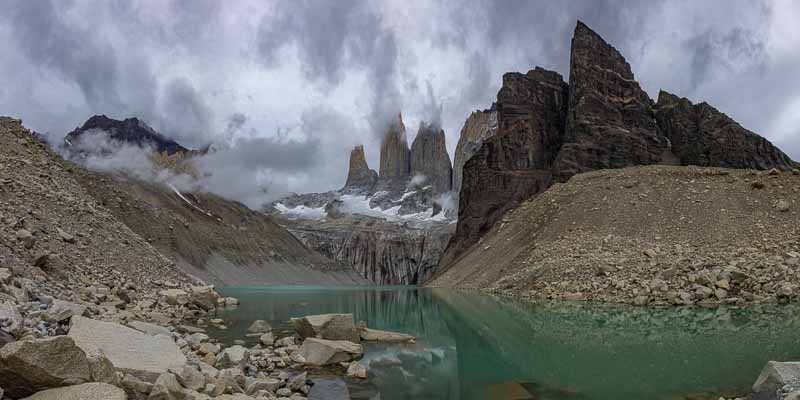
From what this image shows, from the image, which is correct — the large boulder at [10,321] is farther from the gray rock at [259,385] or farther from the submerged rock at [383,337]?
the submerged rock at [383,337]

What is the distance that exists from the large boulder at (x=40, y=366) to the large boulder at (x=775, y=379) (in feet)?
34.1

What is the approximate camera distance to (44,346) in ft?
19.0

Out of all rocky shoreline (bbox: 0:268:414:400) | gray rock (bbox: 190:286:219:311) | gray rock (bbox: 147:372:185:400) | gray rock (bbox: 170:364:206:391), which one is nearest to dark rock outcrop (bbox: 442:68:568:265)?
gray rock (bbox: 190:286:219:311)

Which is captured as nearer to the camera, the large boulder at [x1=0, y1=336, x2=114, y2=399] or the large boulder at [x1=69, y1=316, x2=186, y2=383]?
the large boulder at [x1=0, y1=336, x2=114, y2=399]

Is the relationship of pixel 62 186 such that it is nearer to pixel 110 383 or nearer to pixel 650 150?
pixel 110 383

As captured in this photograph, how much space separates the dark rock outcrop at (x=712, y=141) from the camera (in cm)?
6838

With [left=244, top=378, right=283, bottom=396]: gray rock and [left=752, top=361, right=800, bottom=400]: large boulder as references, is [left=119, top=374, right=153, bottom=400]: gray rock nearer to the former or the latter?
[left=244, top=378, right=283, bottom=396]: gray rock

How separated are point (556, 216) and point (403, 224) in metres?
135

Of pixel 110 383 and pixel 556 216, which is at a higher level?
pixel 556 216

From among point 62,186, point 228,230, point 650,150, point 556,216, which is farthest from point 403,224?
point 62,186

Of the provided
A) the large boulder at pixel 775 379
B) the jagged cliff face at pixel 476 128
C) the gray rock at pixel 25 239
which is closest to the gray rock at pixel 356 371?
the large boulder at pixel 775 379

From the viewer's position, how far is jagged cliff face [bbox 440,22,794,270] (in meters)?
72.6

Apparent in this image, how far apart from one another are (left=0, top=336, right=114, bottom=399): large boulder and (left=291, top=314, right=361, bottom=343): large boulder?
9858 millimetres

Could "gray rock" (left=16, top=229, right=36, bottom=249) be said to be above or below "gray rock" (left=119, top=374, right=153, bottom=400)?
above
